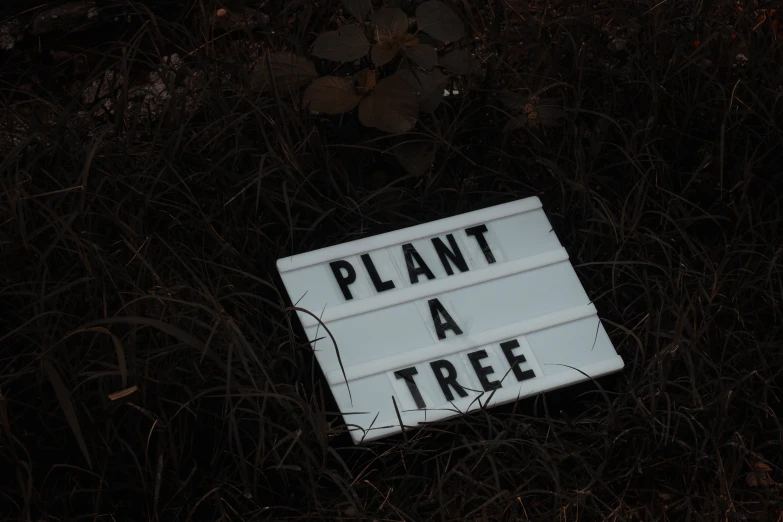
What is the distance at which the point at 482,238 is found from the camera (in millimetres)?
2357

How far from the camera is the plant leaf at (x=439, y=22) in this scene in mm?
2396

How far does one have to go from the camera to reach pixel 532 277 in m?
2.32

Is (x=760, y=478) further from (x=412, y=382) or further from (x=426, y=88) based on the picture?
(x=426, y=88)

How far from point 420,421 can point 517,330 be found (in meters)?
0.33

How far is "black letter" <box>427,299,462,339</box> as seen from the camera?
2.22 m

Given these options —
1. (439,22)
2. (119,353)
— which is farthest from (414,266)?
(119,353)

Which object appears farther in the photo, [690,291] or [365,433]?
[690,291]

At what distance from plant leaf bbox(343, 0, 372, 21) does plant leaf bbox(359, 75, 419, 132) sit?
0.58 ft

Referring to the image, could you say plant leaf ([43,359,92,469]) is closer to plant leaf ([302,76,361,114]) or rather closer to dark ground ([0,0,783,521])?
dark ground ([0,0,783,521])

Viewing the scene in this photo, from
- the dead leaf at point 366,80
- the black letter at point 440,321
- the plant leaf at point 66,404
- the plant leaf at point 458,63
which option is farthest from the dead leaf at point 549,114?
the plant leaf at point 66,404

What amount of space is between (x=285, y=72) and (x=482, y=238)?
65 cm

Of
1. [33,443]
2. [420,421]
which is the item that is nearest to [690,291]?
[420,421]

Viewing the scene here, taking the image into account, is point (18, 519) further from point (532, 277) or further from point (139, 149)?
point (532, 277)

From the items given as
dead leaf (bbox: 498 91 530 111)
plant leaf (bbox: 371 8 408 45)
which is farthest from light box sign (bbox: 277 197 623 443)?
plant leaf (bbox: 371 8 408 45)
